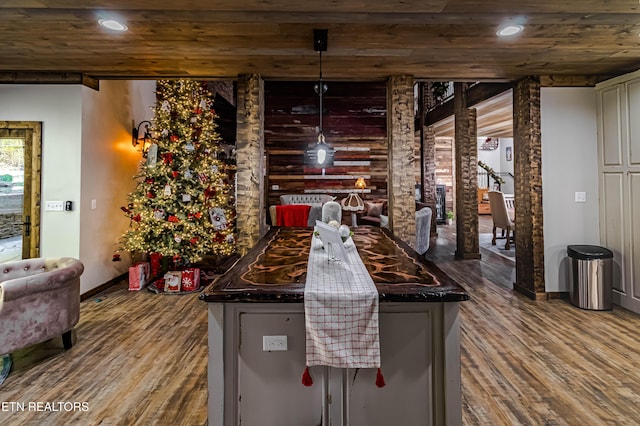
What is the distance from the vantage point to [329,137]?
1026cm

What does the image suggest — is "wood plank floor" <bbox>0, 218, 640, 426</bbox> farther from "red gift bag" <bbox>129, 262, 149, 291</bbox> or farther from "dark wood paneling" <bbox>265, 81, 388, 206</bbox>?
"dark wood paneling" <bbox>265, 81, 388, 206</bbox>

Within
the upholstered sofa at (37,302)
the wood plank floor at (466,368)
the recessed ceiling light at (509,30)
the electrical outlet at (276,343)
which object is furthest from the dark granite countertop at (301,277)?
the recessed ceiling light at (509,30)

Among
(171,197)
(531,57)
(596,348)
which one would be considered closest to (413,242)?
(596,348)

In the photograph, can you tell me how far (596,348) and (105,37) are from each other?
5.19 meters

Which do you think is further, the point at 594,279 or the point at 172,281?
the point at 172,281

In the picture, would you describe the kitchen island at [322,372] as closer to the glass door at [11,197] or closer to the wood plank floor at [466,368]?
the wood plank floor at [466,368]

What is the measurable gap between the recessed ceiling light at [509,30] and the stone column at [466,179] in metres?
3.78

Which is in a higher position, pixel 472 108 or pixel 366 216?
pixel 472 108

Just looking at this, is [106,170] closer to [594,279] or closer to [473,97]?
[473,97]

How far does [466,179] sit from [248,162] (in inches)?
178

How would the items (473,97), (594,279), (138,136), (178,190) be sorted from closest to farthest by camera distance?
(594,279), (178,190), (138,136), (473,97)

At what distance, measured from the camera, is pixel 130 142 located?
18.1 ft

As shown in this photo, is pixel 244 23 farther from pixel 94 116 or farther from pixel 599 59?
pixel 599 59

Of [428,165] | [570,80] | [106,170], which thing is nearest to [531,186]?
[570,80]
